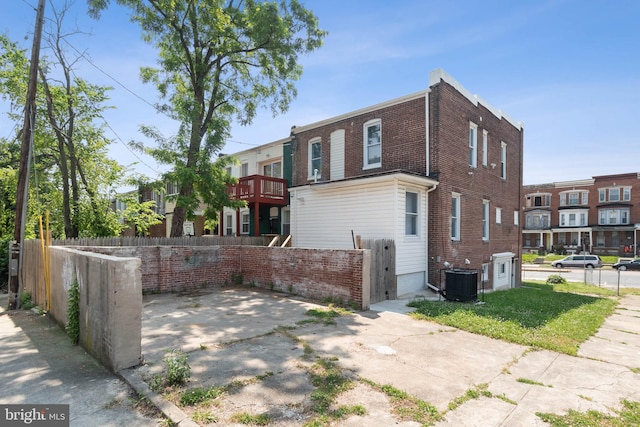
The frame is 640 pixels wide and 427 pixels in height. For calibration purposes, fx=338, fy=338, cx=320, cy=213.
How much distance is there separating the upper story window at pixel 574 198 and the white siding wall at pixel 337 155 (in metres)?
44.3

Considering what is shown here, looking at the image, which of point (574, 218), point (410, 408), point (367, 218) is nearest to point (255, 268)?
point (367, 218)

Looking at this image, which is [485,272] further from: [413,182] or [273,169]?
[273,169]

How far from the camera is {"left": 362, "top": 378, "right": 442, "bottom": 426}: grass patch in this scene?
141 inches

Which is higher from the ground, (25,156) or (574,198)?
(574,198)

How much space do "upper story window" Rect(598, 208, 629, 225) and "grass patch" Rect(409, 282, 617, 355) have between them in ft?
132

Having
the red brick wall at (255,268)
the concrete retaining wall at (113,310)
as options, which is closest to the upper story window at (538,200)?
the red brick wall at (255,268)

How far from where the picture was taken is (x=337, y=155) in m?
15.4

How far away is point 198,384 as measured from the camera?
4230 millimetres

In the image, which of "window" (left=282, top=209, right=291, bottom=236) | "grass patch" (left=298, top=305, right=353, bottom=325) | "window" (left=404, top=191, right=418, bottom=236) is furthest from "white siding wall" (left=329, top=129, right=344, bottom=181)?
"grass patch" (left=298, top=305, right=353, bottom=325)

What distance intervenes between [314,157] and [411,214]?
20.8ft

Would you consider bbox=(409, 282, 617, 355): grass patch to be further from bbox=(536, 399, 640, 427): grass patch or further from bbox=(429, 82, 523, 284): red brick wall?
bbox=(429, 82, 523, 284): red brick wall

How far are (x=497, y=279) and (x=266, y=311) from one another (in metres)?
13.6

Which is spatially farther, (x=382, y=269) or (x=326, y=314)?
(x=382, y=269)

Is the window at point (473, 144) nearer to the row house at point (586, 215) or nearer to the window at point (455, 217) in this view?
the window at point (455, 217)
